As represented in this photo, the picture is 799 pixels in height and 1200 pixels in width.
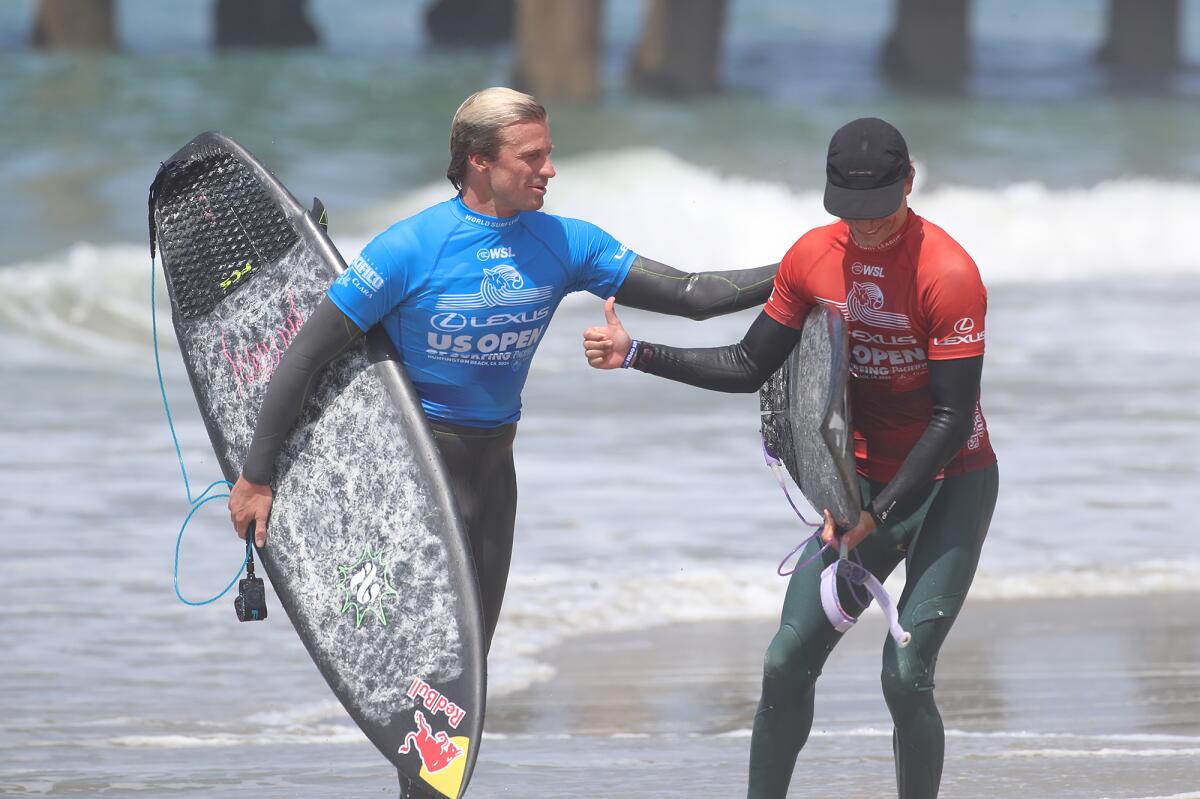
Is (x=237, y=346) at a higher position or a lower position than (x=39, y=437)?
higher

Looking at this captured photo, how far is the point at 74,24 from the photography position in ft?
84.4

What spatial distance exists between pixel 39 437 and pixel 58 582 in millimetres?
2966

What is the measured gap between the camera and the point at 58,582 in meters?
6.87

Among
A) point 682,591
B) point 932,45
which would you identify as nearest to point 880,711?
point 682,591

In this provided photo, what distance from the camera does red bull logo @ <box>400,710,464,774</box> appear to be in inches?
148

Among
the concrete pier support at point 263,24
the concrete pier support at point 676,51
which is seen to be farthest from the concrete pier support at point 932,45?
the concrete pier support at point 263,24

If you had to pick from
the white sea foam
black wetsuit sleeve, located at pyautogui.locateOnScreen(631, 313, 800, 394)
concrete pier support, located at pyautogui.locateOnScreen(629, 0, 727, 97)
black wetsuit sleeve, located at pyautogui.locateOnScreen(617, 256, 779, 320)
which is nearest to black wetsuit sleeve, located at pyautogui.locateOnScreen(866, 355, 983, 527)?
black wetsuit sleeve, located at pyautogui.locateOnScreen(631, 313, 800, 394)

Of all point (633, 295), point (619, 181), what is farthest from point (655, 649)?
point (619, 181)

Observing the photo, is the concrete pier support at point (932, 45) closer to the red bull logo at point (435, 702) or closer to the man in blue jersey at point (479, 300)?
the man in blue jersey at point (479, 300)

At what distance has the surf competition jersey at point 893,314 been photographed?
354cm

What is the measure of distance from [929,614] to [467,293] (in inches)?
45.2

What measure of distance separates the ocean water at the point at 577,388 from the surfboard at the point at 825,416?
1093mm

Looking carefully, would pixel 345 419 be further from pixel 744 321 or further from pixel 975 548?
pixel 744 321

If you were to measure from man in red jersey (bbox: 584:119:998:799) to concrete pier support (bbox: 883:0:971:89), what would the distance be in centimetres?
2347
